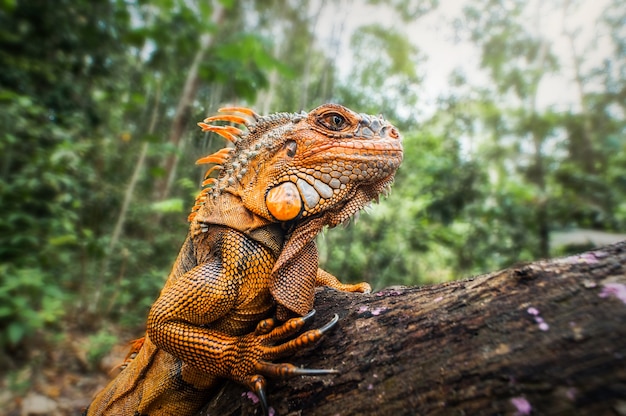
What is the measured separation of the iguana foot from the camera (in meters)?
1.66

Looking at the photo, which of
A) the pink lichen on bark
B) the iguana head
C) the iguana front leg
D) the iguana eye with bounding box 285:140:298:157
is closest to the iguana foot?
the iguana front leg

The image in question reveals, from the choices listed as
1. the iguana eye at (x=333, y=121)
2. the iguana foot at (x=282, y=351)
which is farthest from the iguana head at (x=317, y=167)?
the iguana foot at (x=282, y=351)

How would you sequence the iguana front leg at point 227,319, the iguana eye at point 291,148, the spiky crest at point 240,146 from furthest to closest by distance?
the spiky crest at point 240,146 < the iguana eye at point 291,148 < the iguana front leg at point 227,319

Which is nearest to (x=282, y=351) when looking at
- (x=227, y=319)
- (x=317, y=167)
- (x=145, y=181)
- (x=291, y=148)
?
(x=227, y=319)

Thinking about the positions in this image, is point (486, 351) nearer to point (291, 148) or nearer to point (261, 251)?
point (261, 251)

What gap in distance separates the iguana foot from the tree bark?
0.19 ft

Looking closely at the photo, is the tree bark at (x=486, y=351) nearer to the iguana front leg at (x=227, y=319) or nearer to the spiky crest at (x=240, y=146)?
the iguana front leg at (x=227, y=319)

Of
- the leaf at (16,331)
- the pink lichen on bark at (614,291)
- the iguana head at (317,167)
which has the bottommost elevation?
the leaf at (16,331)

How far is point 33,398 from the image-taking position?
493 centimetres

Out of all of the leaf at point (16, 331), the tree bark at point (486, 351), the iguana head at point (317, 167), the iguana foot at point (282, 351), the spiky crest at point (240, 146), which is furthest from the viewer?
the leaf at point (16, 331)

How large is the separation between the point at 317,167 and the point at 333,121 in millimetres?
359

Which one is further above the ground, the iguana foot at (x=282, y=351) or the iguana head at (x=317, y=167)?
the iguana head at (x=317, y=167)

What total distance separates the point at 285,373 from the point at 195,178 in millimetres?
4166

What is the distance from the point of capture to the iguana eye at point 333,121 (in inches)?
87.7
